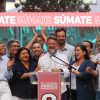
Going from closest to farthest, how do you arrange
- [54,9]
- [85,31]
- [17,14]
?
[17,14]
[85,31]
[54,9]

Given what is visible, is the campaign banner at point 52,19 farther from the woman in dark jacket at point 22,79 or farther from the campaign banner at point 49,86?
the campaign banner at point 49,86

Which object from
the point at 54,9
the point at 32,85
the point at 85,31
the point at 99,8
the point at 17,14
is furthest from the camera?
the point at 99,8

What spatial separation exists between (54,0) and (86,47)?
25823mm

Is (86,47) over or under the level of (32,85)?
over

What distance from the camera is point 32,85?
7.53m

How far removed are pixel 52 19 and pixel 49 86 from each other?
5.42m

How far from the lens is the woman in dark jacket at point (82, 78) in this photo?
7535 millimetres

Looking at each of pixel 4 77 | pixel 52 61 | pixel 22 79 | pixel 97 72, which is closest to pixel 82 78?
pixel 97 72

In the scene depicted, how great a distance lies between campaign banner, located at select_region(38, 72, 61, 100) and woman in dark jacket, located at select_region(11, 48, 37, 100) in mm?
602

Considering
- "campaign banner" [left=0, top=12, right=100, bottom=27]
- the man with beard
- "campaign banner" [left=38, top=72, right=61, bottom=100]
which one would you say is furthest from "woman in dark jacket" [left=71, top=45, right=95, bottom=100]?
"campaign banner" [left=0, top=12, right=100, bottom=27]

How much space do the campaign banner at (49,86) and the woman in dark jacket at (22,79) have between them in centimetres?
60

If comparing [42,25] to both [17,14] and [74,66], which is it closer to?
[17,14]

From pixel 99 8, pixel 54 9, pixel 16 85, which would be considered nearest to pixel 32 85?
pixel 16 85

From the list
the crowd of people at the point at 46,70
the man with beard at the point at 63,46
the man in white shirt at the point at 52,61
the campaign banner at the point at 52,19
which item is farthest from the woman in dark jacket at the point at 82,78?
the campaign banner at the point at 52,19
